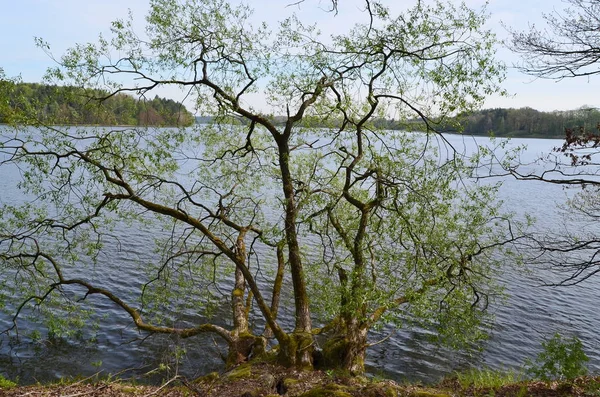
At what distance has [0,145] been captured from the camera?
1052cm

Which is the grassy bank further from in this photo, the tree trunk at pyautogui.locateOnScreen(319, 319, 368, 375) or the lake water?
the lake water

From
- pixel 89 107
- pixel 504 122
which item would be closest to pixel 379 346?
pixel 504 122

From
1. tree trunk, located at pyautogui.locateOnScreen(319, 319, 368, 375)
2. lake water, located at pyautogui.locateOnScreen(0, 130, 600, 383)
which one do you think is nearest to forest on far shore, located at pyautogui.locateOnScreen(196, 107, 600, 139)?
lake water, located at pyautogui.locateOnScreen(0, 130, 600, 383)

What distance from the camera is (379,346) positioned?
16047 millimetres

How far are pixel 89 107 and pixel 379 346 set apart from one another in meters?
11.2

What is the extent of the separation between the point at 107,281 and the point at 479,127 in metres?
14.8

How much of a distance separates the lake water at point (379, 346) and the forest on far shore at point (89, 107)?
5.69 m

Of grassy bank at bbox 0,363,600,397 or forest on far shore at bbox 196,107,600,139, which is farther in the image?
forest on far shore at bbox 196,107,600,139

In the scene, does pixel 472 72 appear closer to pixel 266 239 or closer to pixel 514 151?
pixel 514 151

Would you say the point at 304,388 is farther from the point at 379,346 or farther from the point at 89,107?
A: the point at 89,107

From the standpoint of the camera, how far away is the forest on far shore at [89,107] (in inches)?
416

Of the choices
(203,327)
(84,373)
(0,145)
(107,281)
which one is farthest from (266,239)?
(107,281)

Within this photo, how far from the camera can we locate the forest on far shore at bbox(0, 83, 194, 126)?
1056 cm

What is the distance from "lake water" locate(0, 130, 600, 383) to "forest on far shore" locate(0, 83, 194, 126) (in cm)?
569
